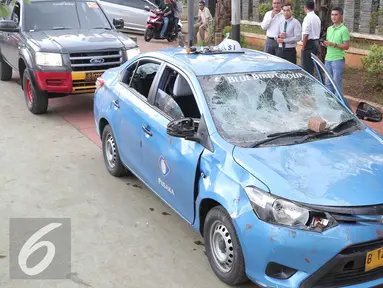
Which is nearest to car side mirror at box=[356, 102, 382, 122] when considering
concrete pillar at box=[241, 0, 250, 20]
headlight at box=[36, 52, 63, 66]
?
headlight at box=[36, 52, 63, 66]

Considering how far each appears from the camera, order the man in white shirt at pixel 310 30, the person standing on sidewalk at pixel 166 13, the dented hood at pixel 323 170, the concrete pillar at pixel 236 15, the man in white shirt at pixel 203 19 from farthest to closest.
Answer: the person standing on sidewalk at pixel 166 13, the man in white shirt at pixel 203 19, the man in white shirt at pixel 310 30, the concrete pillar at pixel 236 15, the dented hood at pixel 323 170

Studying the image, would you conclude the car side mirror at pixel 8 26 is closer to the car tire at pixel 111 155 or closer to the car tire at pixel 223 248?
the car tire at pixel 111 155

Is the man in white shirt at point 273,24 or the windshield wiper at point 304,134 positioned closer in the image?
the windshield wiper at point 304,134

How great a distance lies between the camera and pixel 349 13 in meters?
14.4

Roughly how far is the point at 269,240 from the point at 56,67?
6272 mm

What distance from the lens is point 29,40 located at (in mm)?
9500

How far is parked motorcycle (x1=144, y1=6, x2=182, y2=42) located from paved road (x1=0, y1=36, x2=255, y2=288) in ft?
34.6

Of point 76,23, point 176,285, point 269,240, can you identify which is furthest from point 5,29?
point 269,240

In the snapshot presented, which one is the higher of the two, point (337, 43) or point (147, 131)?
point (337, 43)

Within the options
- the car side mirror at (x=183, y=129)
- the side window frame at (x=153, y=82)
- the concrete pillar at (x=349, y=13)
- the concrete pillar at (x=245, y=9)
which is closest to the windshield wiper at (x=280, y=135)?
the car side mirror at (x=183, y=129)

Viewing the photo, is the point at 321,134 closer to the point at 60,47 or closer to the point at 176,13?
the point at 60,47

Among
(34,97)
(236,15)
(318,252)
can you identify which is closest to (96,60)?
(34,97)

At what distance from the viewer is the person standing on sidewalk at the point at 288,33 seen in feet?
34.0

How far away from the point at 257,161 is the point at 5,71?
9.61 m
